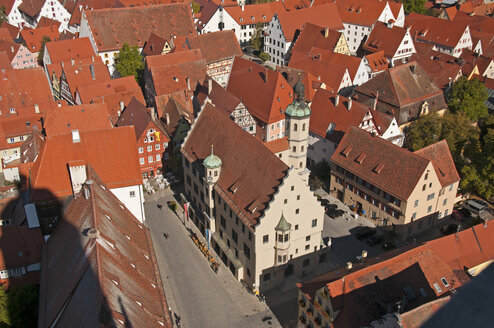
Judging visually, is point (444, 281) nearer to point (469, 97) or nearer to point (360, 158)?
point (360, 158)

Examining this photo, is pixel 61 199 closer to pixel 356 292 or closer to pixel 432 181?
pixel 356 292

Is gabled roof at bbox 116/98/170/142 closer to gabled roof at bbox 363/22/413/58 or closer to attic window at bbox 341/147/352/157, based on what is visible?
attic window at bbox 341/147/352/157

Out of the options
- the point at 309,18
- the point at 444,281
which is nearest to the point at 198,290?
the point at 444,281

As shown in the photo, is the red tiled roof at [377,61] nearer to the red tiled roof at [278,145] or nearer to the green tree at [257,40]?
the green tree at [257,40]

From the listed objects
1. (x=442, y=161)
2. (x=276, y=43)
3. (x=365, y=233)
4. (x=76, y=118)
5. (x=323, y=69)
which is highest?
(x=276, y=43)

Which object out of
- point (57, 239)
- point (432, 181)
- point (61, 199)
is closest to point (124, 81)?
point (61, 199)
